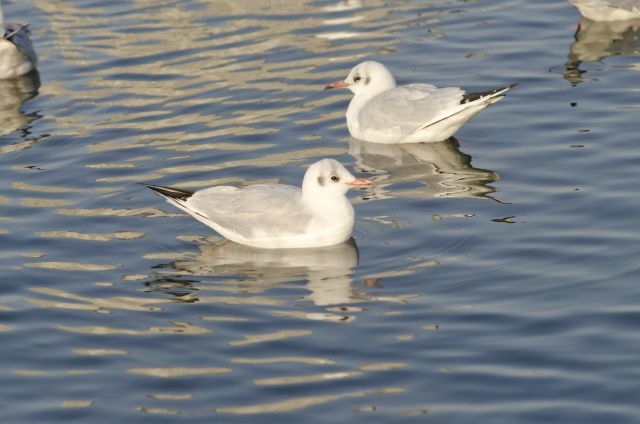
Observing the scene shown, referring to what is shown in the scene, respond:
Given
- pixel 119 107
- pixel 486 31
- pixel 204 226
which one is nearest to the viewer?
pixel 204 226

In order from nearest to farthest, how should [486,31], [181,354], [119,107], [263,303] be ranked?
1. [181,354]
2. [263,303]
3. [119,107]
4. [486,31]

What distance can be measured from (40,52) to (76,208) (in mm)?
8103

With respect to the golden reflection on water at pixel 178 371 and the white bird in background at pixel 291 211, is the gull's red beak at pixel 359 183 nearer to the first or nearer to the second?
the white bird in background at pixel 291 211

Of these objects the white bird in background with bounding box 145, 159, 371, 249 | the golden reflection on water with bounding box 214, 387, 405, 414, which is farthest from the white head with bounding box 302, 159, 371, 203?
the golden reflection on water with bounding box 214, 387, 405, 414

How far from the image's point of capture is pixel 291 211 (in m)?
14.3

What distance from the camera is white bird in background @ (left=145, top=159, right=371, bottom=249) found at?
46.6 feet

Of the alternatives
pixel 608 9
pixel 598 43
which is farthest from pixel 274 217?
pixel 608 9

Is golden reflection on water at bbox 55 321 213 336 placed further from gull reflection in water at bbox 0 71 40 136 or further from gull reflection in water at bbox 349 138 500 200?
gull reflection in water at bbox 0 71 40 136

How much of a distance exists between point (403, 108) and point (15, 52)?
7.19 metres

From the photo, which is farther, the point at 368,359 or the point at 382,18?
the point at 382,18

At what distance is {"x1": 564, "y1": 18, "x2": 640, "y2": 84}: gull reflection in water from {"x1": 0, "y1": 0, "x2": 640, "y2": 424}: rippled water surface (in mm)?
62

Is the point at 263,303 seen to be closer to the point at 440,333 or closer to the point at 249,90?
the point at 440,333

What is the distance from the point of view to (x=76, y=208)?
15727 mm

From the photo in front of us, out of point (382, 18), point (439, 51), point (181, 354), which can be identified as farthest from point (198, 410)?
point (382, 18)
